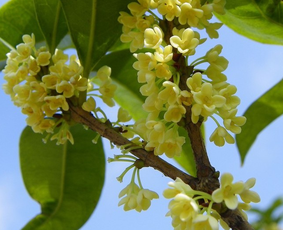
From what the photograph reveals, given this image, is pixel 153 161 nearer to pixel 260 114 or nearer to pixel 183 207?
pixel 183 207

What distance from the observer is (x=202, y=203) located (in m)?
1.08

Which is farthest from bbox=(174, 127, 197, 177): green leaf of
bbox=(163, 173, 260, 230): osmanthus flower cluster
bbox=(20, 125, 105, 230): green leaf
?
bbox=(163, 173, 260, 230): osmanthus flower cluster

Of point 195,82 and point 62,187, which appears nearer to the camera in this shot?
point 195,82

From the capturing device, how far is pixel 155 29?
4.13ft

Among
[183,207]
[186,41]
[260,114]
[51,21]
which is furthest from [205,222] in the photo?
[51,21]

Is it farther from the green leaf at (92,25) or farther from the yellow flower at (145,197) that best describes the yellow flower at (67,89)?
the yellow flower at (145,197)

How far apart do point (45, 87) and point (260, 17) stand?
81 cm

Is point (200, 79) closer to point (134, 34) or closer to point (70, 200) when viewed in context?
point (134, 34)

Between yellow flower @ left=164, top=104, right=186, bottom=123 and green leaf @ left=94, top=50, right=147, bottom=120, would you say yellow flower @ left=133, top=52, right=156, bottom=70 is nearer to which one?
yellow flower @ left=164, top=104, right=186, bottom=123

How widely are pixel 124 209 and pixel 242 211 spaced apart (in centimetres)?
33

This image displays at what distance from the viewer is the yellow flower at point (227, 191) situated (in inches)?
39.4

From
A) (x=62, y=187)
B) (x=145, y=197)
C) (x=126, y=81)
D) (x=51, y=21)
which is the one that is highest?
(x=51, y=21)

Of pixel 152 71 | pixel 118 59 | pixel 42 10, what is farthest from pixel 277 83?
pixel 42 10

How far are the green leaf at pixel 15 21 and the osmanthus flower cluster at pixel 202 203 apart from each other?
1.23 m
